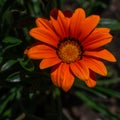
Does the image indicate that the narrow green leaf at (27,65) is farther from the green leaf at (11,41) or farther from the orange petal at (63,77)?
the orange petal at (63,77)

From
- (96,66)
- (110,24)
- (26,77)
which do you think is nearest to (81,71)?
(96,66)

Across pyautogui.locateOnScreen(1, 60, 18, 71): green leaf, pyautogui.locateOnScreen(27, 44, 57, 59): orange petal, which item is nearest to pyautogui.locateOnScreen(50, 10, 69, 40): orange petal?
pyautogui.locateOnScreen(27, 44, 57, 59): orange petal

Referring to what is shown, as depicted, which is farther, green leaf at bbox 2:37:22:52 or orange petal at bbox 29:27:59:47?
green leaf at bbox 2:37:22:52

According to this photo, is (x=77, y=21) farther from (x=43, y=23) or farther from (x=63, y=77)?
(x=63, y=77)

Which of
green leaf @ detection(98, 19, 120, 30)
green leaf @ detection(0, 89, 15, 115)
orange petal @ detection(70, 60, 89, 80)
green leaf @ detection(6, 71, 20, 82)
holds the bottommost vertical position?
green leaf @ detection(0, 89, 15, 115)

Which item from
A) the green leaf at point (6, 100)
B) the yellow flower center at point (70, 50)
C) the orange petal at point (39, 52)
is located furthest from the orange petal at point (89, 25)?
the green leaf at point (6, 100)

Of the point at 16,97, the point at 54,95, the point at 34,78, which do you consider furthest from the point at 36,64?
the point at 54,95

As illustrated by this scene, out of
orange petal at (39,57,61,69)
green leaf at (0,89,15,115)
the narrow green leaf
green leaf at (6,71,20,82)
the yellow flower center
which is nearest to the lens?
orange petal at (39,57,61,69)

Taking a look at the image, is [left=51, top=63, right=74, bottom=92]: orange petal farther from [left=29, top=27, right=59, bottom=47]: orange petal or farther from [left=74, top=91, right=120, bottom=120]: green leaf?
[left=74, top=91, right=120, bottom=120]: green leaf
